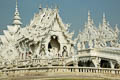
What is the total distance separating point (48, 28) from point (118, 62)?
50.6ft

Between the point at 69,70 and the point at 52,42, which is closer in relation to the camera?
the point at 69,70

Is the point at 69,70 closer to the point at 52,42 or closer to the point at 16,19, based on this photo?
the point at 52,42

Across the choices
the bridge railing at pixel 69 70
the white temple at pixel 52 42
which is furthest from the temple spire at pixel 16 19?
the bridge railing at pixel 69 70

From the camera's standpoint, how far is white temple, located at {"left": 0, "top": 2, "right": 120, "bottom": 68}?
3772cm

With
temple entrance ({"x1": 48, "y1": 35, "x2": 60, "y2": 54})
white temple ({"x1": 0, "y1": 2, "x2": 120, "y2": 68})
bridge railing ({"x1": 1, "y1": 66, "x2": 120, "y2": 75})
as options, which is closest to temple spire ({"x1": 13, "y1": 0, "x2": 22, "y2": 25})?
white temple ({"x1": 0, "y1": 2, "x2": 120, "y2": 68})

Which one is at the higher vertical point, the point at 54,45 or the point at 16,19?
the point at 16,19

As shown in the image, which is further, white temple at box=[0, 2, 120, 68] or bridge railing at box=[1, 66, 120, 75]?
white temple at box=[0, 2, 120, 68]

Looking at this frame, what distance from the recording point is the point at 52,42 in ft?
160

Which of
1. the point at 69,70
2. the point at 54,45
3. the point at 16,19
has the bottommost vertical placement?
the point at 69,70

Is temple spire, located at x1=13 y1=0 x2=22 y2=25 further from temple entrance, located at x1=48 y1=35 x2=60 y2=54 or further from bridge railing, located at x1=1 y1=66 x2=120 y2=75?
bridge railing, located at x1=1 y1=66 x2=120 y2=75

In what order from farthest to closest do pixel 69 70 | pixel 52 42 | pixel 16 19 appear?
pixel 16 19 < pixel 52 42 < pixel 69 70

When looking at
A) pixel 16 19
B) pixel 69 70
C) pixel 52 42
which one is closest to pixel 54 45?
pixel 52 42

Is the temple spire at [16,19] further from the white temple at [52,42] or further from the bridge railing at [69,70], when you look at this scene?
the bridge railing at [69,70]

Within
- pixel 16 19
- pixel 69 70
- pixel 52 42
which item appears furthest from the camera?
pixel 16 19
